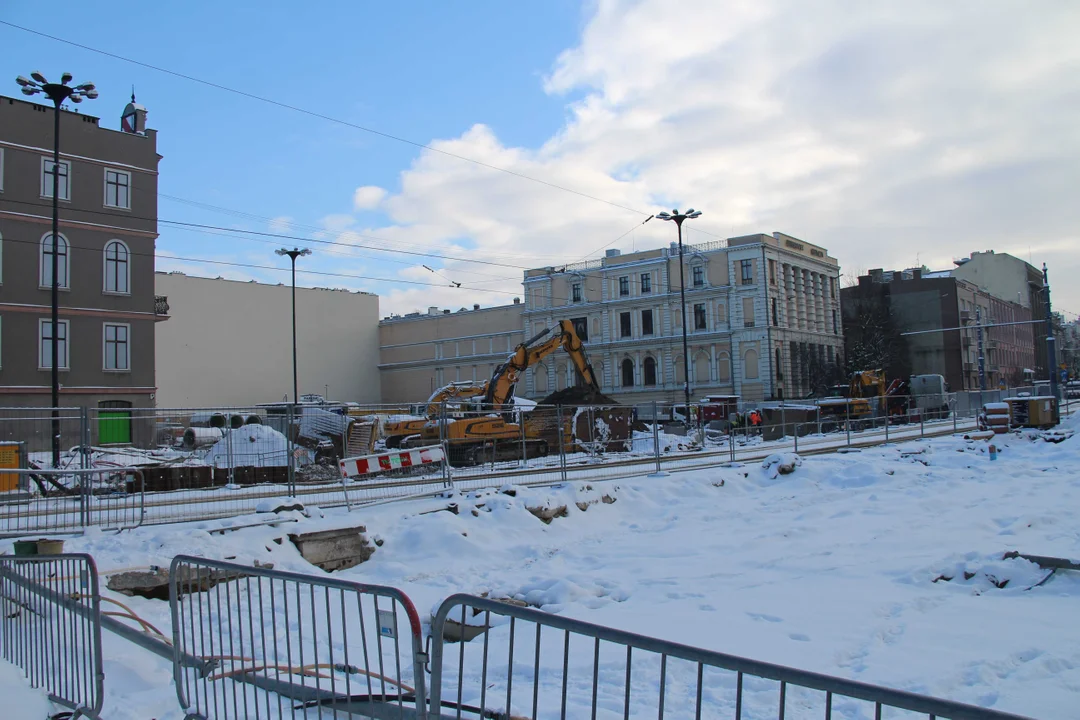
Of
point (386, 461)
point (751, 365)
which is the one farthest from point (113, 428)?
point (751, 365)

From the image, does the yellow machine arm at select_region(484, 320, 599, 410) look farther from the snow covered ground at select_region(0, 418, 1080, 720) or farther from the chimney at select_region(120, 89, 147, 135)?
the chimney at select_region(120, 89, 147, 135)

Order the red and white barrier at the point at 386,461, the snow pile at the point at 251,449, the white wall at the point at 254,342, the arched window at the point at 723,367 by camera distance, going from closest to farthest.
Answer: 1. the red and white barrier at the point at 386,461
2. the snow pile at the point at 251,449
3. the white wall at the point at 254,342
4. the arched window at the point at 723,367

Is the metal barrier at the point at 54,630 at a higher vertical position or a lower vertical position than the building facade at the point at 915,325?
lower

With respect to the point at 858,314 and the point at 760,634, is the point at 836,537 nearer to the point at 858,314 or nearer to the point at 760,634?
the point at 760,634

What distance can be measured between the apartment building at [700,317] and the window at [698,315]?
9 centimetres

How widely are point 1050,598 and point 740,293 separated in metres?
61.4

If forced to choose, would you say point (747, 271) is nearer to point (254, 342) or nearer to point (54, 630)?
point (254, 342)

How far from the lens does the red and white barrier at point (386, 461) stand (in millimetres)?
14250

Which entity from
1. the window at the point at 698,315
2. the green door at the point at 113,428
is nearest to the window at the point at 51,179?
the green door at the point at 113,428

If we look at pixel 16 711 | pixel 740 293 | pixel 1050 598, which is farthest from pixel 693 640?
pixel 740 293

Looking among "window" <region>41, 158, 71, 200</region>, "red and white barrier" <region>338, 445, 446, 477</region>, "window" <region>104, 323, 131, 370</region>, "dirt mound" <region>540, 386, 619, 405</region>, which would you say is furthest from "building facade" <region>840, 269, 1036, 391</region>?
"red and white barrier" <region>338, 445, 446, 477</region>

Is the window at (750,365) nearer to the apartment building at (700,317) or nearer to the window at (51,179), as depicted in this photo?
the apartment building at (700,317)

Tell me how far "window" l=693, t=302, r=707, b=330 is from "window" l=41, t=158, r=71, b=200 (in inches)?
1923

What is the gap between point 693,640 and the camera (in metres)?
7.85
